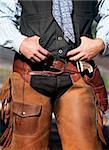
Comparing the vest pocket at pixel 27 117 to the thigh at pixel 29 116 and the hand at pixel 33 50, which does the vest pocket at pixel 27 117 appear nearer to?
the thigh at pixel 29 116

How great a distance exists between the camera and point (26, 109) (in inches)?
115

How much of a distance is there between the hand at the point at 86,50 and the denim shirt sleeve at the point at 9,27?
0.90 ft

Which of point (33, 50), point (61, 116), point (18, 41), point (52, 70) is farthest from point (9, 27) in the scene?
point (61, 116)

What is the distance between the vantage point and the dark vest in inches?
113

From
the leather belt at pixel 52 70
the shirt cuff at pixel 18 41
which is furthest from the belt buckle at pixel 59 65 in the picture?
the shirt cuff at pixel 18 41

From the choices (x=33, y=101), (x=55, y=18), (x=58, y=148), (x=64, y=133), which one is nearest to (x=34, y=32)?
Answer: (x=55, y=18)

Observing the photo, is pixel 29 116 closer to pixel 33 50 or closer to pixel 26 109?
pixel 26 109

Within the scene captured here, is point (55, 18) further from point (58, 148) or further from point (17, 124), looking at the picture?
point (58, 148)

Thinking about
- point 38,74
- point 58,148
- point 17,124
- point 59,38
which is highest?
point 59,38

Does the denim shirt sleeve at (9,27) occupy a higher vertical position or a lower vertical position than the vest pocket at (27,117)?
higher

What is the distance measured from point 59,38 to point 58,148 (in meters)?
1.84

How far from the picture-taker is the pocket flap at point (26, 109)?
9.53ft

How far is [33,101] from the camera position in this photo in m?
2.93

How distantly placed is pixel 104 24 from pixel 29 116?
637 millimetres
